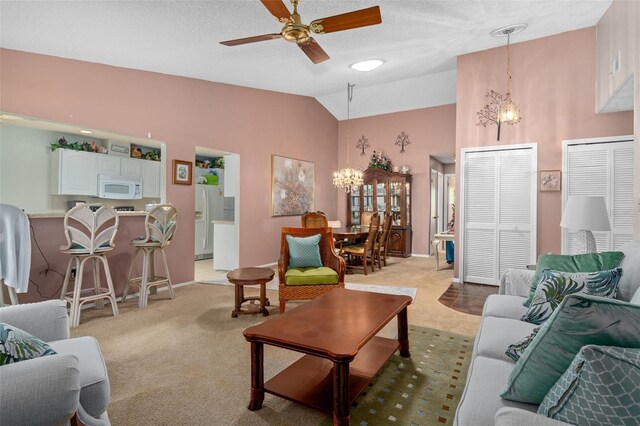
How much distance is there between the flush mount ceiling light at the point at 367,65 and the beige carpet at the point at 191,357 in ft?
10.9

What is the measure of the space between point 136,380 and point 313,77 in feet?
15.9

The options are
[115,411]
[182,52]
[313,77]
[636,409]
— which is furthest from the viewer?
[313,77]

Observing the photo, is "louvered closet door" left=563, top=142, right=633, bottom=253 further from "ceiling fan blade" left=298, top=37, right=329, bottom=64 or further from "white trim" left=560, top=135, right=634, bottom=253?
"ceiling fan blade" left=298, top=37, right=329, bottom=64

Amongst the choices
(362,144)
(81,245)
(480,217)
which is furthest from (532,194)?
(81,245)

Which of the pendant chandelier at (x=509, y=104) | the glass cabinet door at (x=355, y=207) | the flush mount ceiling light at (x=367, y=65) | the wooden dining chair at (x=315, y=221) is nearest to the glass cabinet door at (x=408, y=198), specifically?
the glass cabinet door at (x=355, y=207)

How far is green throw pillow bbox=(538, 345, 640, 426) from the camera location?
2.82 feet

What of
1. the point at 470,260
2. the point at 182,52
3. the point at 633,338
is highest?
the point at 182,52

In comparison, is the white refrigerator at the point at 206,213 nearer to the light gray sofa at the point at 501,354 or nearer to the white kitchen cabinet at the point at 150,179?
the white kitchen cabinet at the point at 150,179

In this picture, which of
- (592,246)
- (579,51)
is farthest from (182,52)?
(579,51)

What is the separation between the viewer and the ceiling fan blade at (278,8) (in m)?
2.46

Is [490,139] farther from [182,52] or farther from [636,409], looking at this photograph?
[636,409]

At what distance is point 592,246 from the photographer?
2988 mm

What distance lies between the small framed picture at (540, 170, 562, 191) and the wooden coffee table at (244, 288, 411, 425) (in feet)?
10.8

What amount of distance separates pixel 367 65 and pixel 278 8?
8.92 ft
